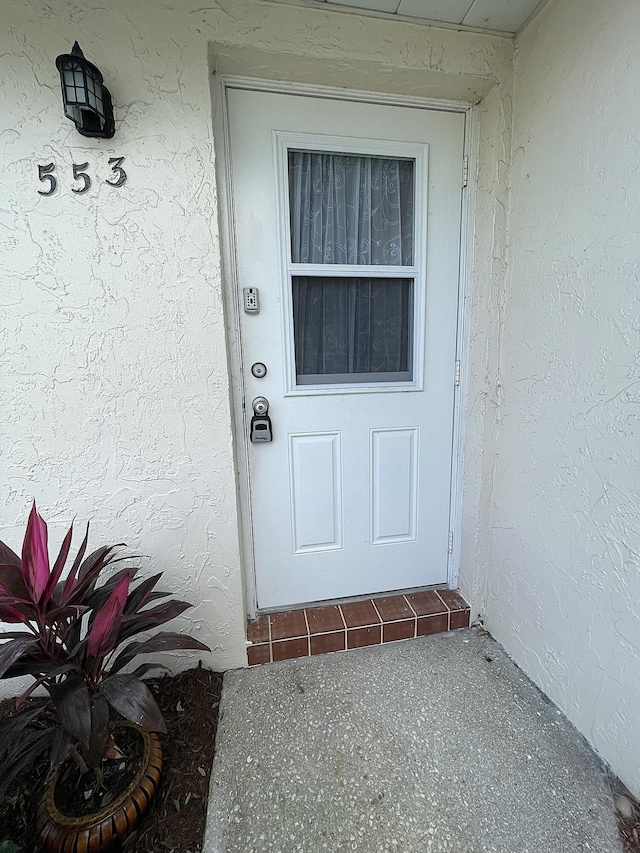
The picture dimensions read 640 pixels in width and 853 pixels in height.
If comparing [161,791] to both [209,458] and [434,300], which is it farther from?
[434,300]

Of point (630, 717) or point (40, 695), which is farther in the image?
point (40, 695)

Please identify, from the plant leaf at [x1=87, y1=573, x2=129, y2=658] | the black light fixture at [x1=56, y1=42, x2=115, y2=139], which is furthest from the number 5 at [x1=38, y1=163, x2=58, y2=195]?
the plant leaf at [x1=87, y1=573, x2=129, y2=658]

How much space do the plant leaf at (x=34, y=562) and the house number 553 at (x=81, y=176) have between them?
1.00 m

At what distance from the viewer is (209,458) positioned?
140 cm

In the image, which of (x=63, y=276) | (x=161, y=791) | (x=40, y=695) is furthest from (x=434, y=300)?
(x=40, y=695)

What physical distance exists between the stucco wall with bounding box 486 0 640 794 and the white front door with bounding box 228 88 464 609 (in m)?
→ 0.31

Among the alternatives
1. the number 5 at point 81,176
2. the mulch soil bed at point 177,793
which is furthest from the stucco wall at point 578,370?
the number 5 at point 81,176

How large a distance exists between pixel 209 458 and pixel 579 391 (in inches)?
50.9

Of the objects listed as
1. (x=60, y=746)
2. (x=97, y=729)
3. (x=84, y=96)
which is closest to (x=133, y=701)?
(x=97, y=729)

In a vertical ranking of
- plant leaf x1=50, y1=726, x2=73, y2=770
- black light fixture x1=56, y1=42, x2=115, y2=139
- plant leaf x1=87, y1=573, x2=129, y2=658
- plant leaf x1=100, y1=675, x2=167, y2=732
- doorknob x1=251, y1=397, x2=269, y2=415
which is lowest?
plant leaf x1=50, y1=726, x2=73, y2=770

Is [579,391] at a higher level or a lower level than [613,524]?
higher

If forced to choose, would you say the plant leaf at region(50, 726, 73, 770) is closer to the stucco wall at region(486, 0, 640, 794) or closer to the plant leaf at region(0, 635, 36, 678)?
the plant leaf at region(0, 635, 36, 678)

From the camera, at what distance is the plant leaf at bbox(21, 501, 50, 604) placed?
94 cm

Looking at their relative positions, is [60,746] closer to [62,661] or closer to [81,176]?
[62,661]
